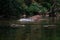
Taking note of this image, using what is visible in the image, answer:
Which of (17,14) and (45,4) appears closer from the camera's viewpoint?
(17,14)

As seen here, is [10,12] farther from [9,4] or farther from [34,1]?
[34,1]

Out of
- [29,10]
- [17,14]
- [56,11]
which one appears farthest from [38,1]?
[17,14]

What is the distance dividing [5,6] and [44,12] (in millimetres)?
8396

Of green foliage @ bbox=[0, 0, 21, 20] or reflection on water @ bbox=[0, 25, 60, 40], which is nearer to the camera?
reflection on water @ bbox=[0, 25, 60, 40]

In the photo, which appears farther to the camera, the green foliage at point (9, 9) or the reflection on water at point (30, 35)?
the green foliage at point (9, 9)

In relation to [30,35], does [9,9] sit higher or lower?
higher

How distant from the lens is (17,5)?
36.3 metres

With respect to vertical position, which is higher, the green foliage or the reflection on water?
the green foliage

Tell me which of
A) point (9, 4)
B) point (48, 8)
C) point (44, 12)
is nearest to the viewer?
point (9, 4)

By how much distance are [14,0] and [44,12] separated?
6666 mm

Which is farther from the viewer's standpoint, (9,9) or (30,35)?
(9,9)

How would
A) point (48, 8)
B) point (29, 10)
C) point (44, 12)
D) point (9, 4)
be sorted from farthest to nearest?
point (48, 8)
point (44, 12)
point (29, 10)
point (9, 4)

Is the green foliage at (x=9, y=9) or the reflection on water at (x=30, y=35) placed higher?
the green foliage at (x=9, y=9)

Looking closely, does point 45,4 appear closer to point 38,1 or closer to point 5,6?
point 38,1
